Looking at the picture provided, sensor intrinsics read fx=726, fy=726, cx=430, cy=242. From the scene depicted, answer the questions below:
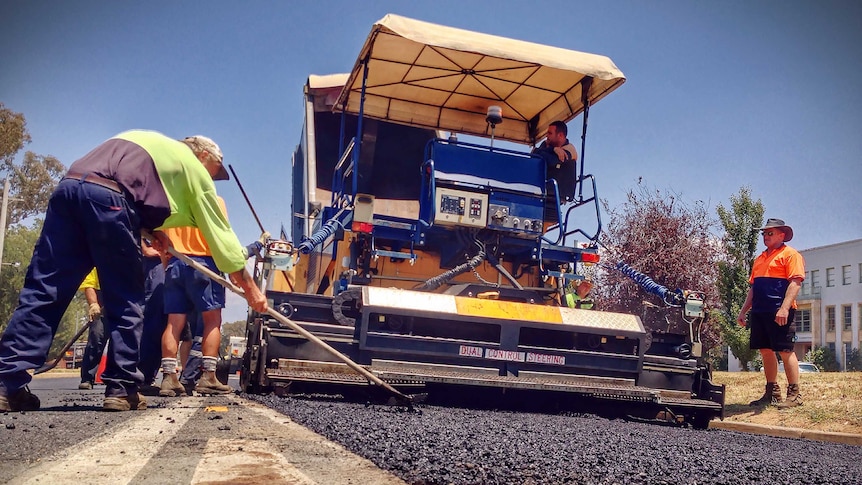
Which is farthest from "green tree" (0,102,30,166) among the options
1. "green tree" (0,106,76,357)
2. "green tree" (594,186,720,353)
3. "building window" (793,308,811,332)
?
"building window" (793,308,811,332)

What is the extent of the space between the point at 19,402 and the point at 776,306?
639 cm

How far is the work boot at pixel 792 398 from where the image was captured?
274 inches

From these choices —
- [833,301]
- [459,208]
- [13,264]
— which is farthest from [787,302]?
[833,301]

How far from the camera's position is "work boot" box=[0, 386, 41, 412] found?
3.68 metres

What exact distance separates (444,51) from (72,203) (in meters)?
4.18

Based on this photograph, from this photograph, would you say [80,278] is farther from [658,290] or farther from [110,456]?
[658,290]

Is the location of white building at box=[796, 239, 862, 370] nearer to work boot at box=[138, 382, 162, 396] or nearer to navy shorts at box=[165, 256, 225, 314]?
navy shorts at box=[165, 256, 225, 314]

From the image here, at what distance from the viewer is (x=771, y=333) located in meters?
7.00

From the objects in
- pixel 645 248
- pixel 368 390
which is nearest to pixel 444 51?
pixel 368 390

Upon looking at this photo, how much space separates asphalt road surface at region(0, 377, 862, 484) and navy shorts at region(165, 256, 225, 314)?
1.33 meters

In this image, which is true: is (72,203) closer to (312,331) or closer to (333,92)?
(312,331)

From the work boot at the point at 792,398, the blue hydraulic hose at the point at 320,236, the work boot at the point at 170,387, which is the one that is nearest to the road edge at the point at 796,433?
the work boot at the point at 792,398

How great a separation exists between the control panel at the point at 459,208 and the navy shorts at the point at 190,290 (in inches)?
79.1

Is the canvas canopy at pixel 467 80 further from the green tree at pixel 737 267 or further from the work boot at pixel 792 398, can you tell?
the green tree at pixel 737 267
